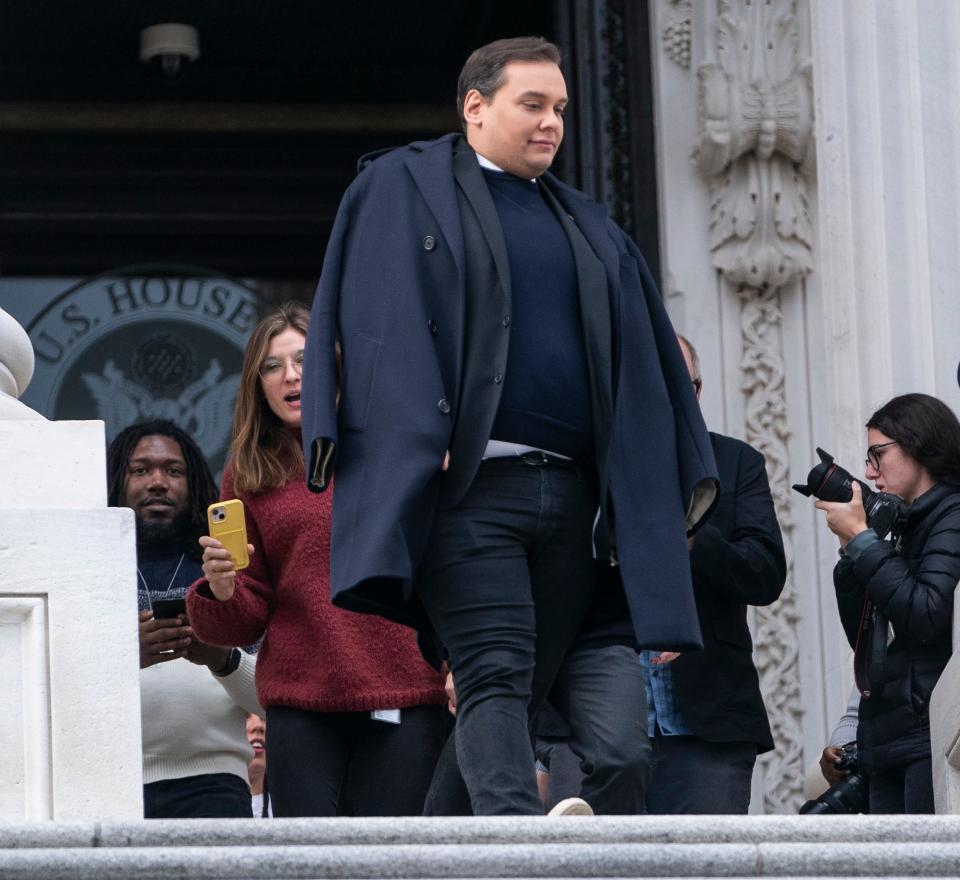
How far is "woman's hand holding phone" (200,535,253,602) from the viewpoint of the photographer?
20.3ft

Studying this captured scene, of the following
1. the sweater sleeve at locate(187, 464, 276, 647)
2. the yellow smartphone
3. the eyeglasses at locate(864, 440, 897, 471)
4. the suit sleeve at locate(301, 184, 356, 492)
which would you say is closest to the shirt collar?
the suit sleeve at locate(301, 184, 356, 492)

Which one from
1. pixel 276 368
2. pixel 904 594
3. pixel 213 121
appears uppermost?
pixel 213 121

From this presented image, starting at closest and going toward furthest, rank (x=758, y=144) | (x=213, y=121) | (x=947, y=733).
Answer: (x=947, y=733)
(x=758, y=144)
(x=213, y=121)

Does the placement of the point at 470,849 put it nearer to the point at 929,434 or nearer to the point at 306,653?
the point at 306,653

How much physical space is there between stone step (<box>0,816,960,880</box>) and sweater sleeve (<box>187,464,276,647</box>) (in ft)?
6.33

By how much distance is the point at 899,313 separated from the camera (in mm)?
8414

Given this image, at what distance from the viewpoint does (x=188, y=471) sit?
24.0 ft

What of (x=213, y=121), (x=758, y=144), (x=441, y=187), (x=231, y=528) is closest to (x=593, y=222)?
(x=441, y=187)

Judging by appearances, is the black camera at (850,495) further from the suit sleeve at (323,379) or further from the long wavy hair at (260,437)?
the suit sleeve at (323,379)

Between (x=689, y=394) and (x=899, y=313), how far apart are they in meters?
2.65

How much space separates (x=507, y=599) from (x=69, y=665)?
Result: 906 mm

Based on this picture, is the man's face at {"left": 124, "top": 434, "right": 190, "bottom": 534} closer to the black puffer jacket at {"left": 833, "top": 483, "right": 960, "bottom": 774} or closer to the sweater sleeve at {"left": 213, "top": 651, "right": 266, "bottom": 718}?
the sweater sleeve at {"left": 213, "top": 651, "right": 266, "bottom": 718}

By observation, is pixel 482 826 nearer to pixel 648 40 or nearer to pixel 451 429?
pixel 451 429

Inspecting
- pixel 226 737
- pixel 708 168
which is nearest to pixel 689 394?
pixel 226 737
